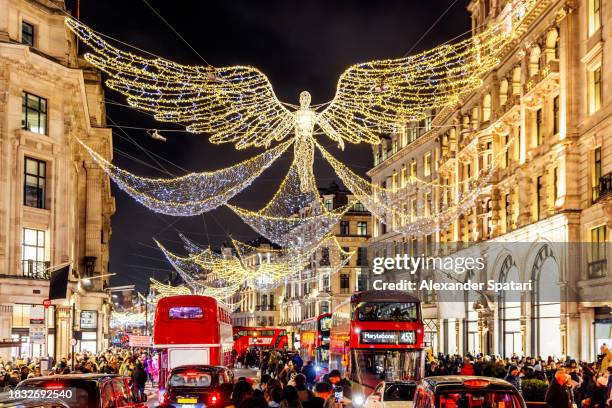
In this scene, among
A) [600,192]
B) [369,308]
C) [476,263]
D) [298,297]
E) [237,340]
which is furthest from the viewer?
[298,297]

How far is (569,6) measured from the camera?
125 ft

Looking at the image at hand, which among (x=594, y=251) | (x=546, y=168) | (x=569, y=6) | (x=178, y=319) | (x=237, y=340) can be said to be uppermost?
(x=569, y=6)

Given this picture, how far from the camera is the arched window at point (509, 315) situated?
46.1m

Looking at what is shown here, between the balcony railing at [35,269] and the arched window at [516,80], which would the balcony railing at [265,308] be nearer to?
the arched window at [516,80]

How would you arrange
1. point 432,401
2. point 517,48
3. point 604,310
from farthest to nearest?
point 517,48 < point 604,310 < point 432,401

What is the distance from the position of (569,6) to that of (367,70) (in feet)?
56.1

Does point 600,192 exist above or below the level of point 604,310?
above

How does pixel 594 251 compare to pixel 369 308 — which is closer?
pixel 369 308

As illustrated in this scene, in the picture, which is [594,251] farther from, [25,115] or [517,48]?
[25,115]

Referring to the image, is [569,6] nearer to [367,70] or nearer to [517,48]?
[517,48]

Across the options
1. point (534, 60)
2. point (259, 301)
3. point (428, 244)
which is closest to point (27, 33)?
point (534, 60)

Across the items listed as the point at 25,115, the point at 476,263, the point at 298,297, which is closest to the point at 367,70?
the point at 25,115

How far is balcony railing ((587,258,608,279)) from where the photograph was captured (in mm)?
34906

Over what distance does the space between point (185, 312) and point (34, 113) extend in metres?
17.7
